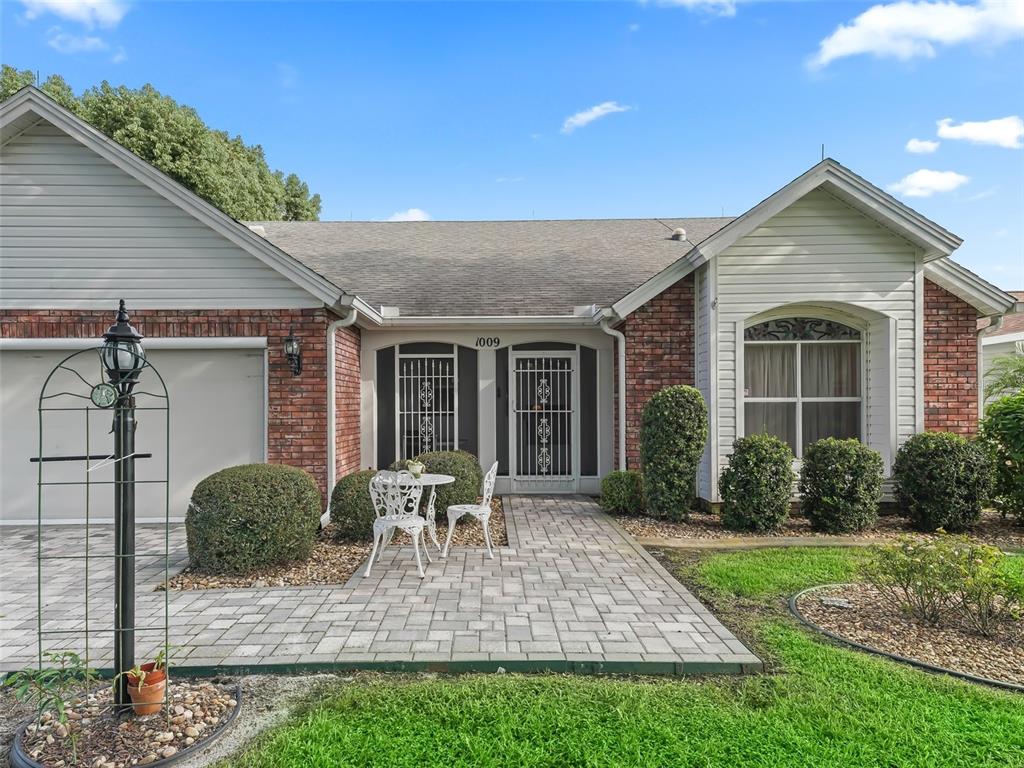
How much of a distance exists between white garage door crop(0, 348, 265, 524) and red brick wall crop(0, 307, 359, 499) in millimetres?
273

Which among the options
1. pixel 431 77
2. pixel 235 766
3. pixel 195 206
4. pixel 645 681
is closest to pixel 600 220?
pixel 431 77

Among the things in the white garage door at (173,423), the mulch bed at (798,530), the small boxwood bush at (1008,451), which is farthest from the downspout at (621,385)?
the white garage door at (173,423)

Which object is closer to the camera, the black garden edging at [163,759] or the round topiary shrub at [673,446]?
the black garden edging at [163,759]

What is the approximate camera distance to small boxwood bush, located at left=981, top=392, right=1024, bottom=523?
7.30m

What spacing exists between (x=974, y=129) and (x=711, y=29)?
4.72m

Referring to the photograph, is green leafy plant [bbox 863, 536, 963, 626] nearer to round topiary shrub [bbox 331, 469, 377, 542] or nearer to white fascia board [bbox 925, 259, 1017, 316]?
round topiary shrub [bbox 331, 469, 377, 542]

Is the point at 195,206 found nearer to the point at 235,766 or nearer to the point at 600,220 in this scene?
the point at 235,766

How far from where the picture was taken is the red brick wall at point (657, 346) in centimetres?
858

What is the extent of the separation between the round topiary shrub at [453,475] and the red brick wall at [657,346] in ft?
8.39

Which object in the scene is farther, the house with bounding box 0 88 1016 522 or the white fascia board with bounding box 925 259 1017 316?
the white fascia board with bounding box 925 259 1017 316

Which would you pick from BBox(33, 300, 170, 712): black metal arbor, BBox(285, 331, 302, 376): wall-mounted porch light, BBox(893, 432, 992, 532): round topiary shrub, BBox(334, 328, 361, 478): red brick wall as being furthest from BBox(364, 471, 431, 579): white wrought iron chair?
BBox(893, 432, 992, 532): round topiary shrub

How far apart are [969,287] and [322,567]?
947cm

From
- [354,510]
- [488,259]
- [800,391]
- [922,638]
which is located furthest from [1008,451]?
[488,259]

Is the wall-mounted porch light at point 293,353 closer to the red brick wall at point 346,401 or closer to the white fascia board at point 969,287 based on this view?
the red brick wall at point 346,401
